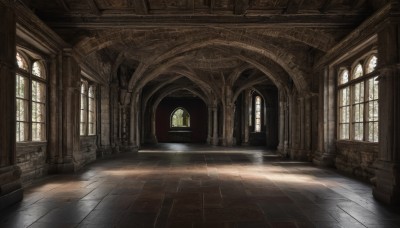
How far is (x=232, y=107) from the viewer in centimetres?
2044

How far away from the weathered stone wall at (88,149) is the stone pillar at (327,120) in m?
7.00

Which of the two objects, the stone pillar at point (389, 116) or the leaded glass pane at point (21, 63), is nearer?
the stone pillar at point (389, 116)

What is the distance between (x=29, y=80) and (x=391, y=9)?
23.5 ft

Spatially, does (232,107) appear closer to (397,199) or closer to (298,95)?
(298,95)

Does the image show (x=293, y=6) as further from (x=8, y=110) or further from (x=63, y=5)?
(x=8, y=110)

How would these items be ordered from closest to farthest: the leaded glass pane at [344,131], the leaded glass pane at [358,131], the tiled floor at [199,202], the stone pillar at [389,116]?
the tiled floor at [199,202], the stone pillar at [389,116], the leaded glass pane at [358,131], the leaded glass pane at [344,131]

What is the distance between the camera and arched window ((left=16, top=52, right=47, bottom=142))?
7070 millimetres

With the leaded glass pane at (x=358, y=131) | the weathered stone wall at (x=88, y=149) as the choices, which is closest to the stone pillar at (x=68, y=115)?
the weathered stone wall at (x=88, y=149)

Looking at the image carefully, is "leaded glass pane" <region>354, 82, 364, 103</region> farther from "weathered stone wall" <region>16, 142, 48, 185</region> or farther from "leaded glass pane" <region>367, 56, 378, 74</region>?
"weathered stone wall" <region>16, 142, 48, 185</region>

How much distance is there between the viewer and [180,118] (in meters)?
30.4

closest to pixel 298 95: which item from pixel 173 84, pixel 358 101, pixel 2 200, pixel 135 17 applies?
pixel 358 101

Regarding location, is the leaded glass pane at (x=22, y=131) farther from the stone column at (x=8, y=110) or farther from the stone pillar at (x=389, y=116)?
the stone pillar at (x=389, y=116)

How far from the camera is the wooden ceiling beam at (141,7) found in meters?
6.89

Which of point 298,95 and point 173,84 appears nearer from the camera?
point 298,95
